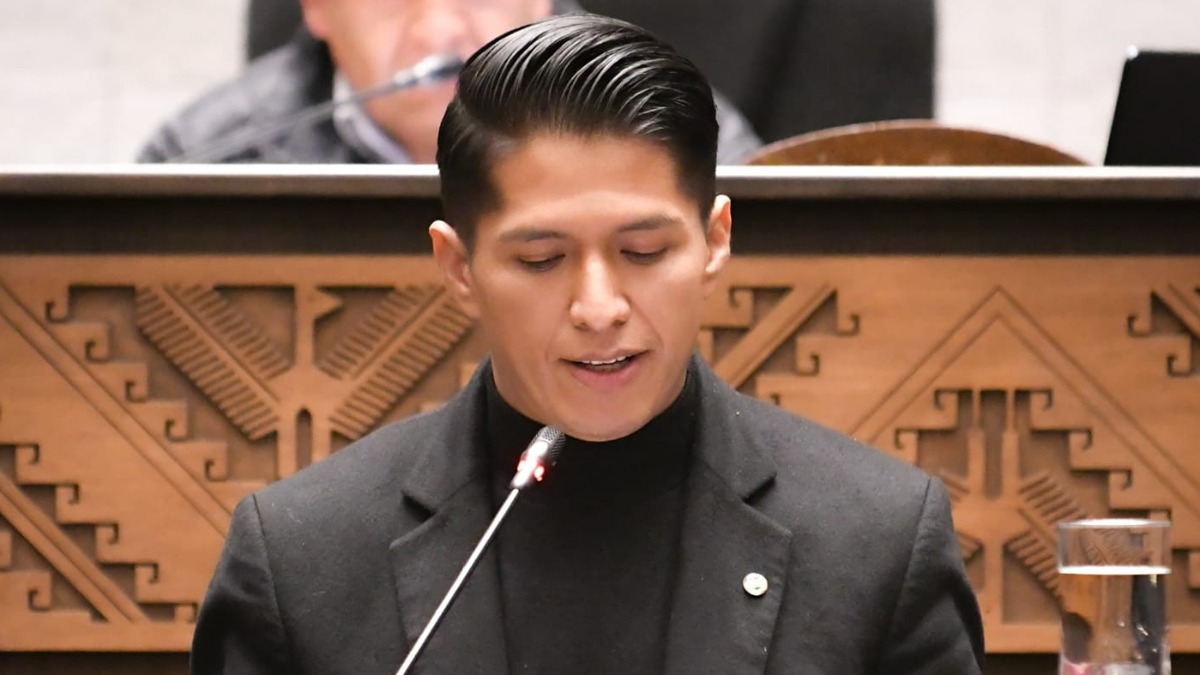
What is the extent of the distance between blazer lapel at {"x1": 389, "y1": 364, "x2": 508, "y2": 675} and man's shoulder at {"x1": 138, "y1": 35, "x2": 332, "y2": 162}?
2963 millimetres

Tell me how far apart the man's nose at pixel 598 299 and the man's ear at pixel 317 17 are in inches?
133

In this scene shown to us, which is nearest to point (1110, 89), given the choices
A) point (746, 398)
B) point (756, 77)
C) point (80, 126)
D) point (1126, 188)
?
point (756, 77)

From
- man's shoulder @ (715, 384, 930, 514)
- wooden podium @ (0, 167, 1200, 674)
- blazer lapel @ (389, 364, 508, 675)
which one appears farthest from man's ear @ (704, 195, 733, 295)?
wooden podium @ (0, 167, 1200, 674)

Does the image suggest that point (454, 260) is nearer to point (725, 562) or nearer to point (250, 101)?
point (725, 562)

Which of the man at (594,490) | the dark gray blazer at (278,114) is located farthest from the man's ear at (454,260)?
the dark gray blazer at (278,114)

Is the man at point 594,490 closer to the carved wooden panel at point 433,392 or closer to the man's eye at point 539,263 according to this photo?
the man's eye at point 539,263

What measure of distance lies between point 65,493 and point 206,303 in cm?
36

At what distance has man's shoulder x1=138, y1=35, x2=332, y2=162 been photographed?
15.7ft

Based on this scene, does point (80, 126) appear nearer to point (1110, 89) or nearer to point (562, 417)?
point (1110, 89)

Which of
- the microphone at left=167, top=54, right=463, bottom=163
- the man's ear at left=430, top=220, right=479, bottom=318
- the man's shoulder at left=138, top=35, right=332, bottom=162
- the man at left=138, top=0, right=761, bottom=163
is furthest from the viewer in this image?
the man's shoulder at left=138, top=35, right=332, bottom=162

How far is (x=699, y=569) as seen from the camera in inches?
73.2

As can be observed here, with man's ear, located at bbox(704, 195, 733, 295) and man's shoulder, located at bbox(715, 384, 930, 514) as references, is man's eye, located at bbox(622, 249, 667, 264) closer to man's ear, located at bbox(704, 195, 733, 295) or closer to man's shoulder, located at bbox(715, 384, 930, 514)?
man's ear, located at bbox(704, 195, 733, 295)

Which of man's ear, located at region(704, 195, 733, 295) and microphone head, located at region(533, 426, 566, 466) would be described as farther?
man's ear, located at region(704, 195, 733, 295)

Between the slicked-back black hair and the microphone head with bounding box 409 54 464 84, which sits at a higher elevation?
the microphone head with bounding box 409 54 464 84
